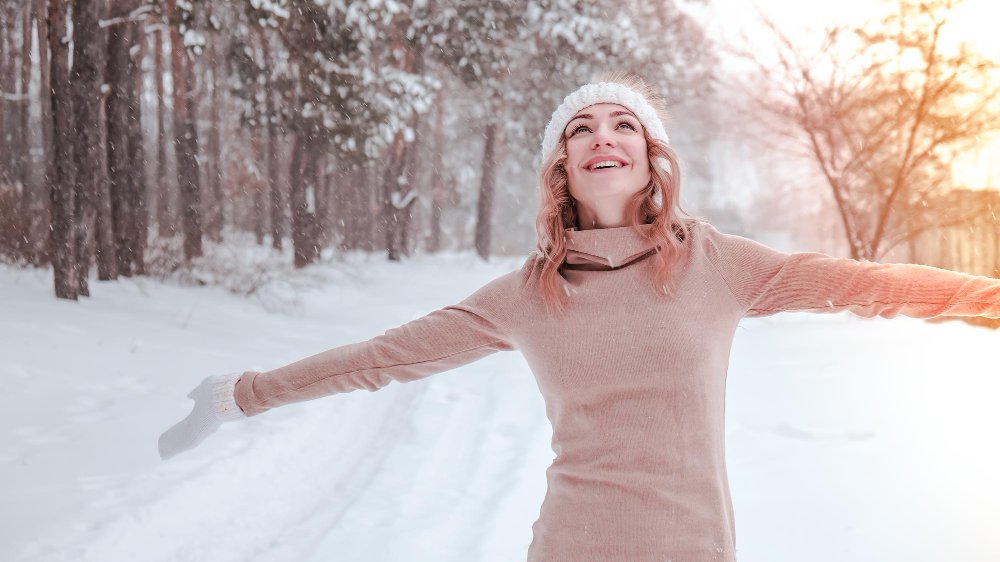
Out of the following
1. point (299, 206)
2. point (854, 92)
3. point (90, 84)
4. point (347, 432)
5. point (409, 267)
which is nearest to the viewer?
point (347, 432)

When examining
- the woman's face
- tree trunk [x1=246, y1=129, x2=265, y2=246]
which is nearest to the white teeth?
the woman's face

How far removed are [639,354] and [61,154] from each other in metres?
9.13

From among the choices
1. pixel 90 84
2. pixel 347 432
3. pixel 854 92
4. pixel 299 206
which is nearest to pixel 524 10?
pixel 299 206

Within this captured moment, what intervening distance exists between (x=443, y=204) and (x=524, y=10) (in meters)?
15.4

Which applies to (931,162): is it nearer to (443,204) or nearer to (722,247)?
(722,247)

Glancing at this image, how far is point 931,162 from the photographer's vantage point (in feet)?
40.0

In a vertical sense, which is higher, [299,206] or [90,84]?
[90,84]

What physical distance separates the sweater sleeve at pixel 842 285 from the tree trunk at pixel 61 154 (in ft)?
29.2

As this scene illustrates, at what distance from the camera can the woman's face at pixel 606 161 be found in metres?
2.29

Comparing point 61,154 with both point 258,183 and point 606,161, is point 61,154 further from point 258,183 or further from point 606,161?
point 258,183

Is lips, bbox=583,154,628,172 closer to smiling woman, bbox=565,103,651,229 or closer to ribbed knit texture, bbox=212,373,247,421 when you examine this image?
smiling woman, bbox=565,103,651,229

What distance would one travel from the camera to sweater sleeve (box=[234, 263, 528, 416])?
7.46 ft

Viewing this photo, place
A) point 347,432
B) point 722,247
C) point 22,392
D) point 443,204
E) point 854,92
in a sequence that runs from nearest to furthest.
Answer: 1. point 722,247
2. point 22,392
3. point 347,432
4. point 854,92
5. point 443,204

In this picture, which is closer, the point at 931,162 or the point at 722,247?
the point at 722,247
